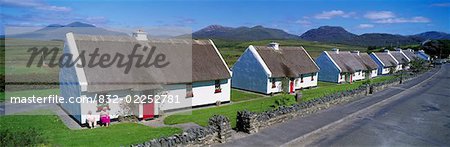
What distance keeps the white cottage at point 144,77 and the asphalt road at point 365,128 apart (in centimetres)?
858

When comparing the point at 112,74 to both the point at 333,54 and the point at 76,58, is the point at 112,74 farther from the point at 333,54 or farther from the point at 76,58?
the point at 333,54

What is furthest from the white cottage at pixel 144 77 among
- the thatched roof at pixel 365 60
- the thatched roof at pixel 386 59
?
the thatched roof at pixel 386 59

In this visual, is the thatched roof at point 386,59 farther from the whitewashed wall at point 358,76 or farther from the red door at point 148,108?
the red door at point 148,108

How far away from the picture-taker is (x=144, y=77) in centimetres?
2061

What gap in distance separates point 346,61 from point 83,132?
42693mm

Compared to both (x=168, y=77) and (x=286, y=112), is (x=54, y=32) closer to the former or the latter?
(x=168, y=77)

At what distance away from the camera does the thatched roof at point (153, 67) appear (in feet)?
62.5

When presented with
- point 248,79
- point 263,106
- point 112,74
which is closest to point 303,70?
point 248,79

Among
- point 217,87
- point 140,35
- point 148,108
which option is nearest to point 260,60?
point 217,87

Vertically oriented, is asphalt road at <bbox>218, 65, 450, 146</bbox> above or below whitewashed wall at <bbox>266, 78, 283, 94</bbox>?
below

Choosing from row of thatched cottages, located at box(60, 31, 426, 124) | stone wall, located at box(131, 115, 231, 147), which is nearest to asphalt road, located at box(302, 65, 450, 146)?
stone wall, located at box(131, 115, 231, 147)

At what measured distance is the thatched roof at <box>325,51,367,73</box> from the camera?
1843 inches

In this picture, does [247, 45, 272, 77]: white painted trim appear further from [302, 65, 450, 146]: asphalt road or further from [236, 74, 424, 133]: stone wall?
[302, 65, 450, 146]: asphalt road

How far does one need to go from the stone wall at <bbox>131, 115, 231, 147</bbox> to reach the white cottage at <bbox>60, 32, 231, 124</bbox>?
7.73 meters
